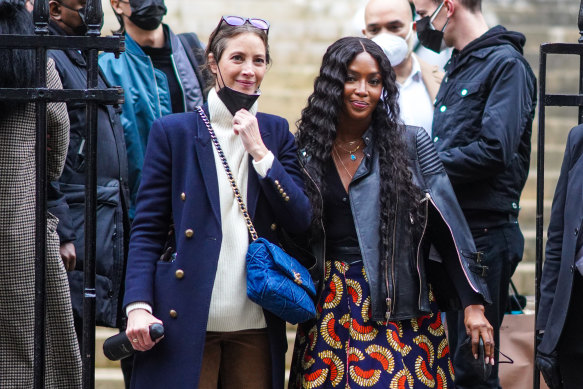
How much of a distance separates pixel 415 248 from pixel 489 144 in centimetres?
85

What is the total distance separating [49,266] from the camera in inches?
141

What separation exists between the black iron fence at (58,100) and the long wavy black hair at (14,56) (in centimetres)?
21

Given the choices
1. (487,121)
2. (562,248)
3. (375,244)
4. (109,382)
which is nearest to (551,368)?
(562,248)

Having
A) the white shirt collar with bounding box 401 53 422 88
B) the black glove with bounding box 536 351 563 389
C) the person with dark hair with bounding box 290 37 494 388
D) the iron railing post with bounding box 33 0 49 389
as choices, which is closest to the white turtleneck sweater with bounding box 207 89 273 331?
the person with dark hair with bounding box 290 37 494 388

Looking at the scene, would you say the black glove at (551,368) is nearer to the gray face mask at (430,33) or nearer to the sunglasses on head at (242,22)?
the sunglasses on head at (242,22)

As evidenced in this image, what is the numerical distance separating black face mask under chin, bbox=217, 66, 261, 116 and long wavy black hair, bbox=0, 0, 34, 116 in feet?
2.17

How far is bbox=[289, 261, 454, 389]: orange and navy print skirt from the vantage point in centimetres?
341

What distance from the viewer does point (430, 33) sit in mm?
4723

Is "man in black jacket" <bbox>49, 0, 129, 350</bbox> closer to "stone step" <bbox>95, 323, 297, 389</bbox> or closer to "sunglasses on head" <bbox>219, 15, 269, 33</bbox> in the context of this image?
"sunglasses on head" <bbox>219, 15, 269, 33</bbox>

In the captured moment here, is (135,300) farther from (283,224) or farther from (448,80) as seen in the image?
(448,80)

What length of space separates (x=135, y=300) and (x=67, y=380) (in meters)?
0.57

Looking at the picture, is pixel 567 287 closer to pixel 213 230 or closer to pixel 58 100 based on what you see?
pixel 213 230

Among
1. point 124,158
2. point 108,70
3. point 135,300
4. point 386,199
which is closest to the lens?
point 135,300

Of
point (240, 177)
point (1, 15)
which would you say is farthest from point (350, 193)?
point (1, 15)
